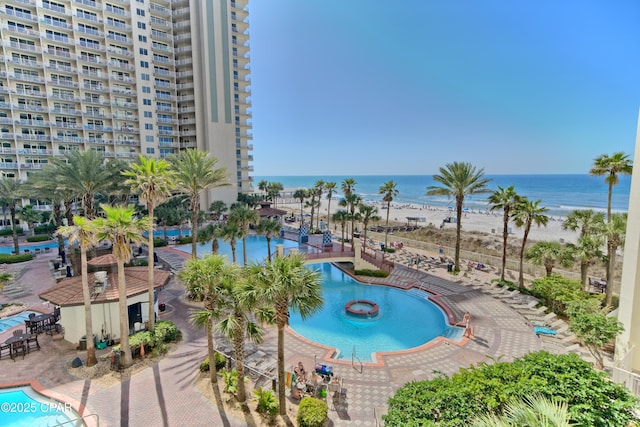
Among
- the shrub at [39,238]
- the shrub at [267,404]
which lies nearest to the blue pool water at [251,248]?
the shrub at [39,238]

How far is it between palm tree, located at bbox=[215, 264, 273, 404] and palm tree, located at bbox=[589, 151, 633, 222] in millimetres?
24144

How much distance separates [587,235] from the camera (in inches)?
893

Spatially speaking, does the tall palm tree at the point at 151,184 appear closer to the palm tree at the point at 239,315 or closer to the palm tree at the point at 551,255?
the palm tree at the point at 239,315

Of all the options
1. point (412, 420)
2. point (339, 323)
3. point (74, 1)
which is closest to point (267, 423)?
point (412, 420)

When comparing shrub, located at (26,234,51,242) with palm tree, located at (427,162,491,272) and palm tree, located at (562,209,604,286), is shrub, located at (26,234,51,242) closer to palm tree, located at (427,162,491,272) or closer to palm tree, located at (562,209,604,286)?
palm tree, located at (427,162,491,272)

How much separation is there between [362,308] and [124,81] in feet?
192

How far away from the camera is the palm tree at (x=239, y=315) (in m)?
10.5

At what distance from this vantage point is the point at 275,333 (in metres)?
18.6

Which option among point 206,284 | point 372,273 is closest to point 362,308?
point 372,273

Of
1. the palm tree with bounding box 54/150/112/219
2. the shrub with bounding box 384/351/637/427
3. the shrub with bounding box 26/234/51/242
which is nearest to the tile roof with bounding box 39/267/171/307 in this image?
the palm tree with bounding box 54/150/112/219

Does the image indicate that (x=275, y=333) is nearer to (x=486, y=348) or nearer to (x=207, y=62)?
(x=486, y=348)

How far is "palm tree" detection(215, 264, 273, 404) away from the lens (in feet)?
34.4

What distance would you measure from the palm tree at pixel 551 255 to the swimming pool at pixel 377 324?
30.3 feet

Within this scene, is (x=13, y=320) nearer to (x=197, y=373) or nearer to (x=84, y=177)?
(x=84, y=177)
